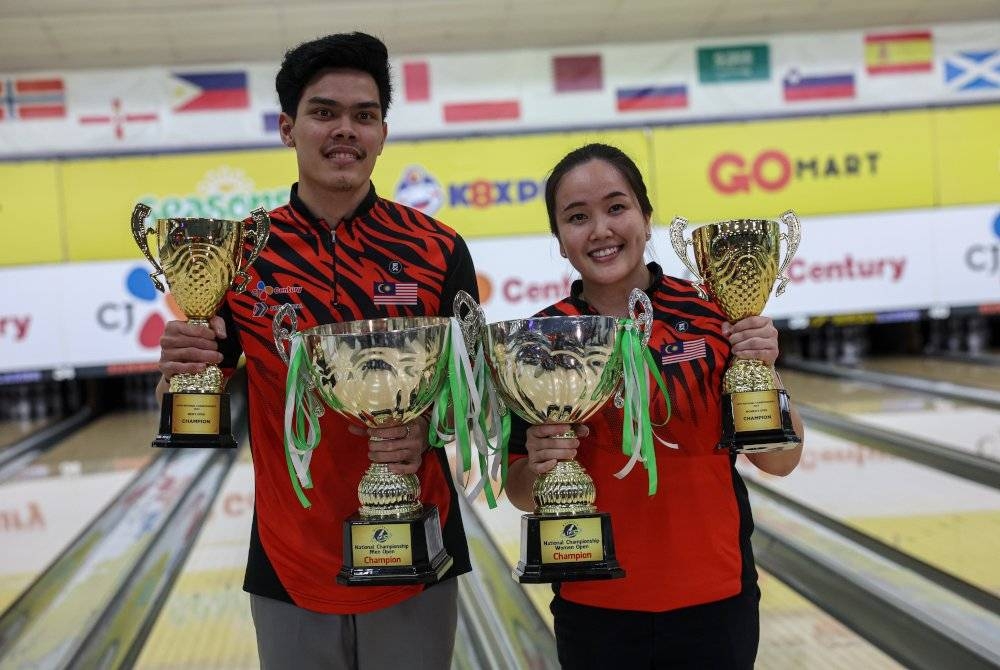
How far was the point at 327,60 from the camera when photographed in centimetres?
136

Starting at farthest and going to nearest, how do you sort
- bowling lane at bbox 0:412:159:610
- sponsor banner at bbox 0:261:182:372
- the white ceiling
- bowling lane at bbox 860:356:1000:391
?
sponsor banner at bbox 0:261:182:372 → bowling lane at bbox 860:356:1000:391 → the white ceiling → bowling lane at bbox 0:412:159:610

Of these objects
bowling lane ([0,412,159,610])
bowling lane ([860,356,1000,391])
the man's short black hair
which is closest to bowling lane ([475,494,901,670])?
the man's short black hair

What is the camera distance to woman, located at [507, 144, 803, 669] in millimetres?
1285

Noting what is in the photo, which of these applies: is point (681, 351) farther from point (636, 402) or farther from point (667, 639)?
point (667, 639)

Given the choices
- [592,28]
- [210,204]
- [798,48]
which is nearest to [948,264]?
[798,48]

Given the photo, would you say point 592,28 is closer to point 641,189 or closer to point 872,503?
point 872,503

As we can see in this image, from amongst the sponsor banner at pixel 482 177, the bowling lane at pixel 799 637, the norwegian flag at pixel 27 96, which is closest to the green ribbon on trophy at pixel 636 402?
the bowling lane at pixel 799 637

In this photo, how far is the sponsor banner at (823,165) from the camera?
6109 millimetres

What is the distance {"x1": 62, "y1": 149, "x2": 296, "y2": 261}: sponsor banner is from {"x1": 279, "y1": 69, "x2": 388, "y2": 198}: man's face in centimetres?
452

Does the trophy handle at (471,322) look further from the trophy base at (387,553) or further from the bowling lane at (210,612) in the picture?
the bowling lane at (210,612)

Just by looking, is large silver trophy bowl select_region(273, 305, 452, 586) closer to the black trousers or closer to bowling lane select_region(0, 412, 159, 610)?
the black trousers

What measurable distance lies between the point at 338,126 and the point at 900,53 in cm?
568

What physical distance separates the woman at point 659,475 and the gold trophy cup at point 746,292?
0.03 meters

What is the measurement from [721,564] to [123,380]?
19.5 feet
